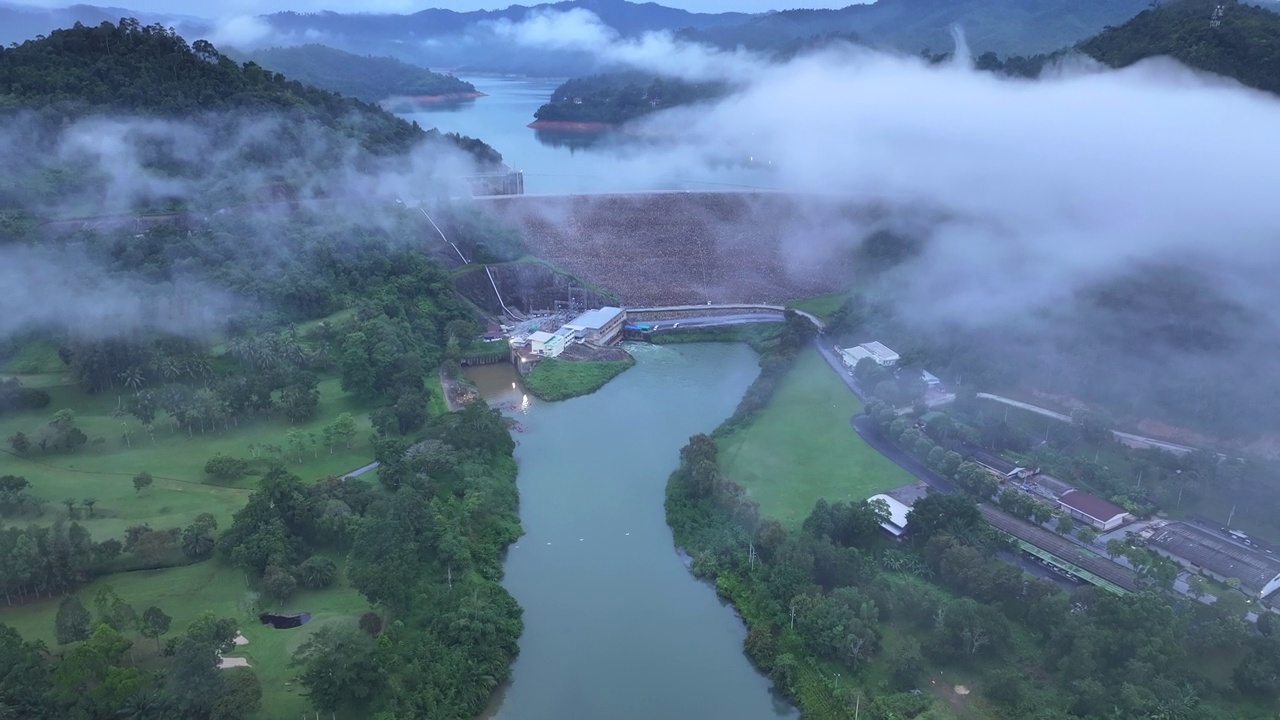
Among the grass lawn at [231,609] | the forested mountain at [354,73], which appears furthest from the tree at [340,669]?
the forested mountain at [354,73]

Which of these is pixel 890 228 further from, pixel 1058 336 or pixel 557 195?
pixel 557 195

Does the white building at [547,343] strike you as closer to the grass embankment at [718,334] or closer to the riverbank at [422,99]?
the grass embankment at [718,334]

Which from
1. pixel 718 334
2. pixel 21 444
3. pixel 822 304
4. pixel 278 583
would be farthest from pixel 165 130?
pixel 278 583

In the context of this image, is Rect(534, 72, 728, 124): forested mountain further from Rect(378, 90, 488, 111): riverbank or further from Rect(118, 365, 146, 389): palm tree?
Rect(118, 365, 146, 389): palm tree

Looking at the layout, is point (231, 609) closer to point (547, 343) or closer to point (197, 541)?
point (197, 541)

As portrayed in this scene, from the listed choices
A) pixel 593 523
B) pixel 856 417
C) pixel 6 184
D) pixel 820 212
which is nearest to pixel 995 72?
pixel 820 212
